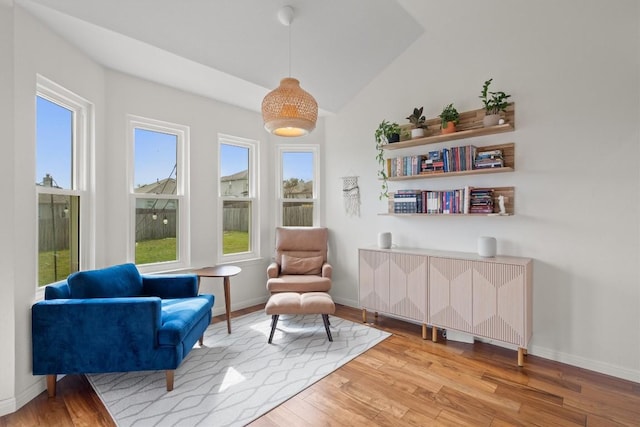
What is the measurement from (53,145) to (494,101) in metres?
3.89

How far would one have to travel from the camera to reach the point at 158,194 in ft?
11.1

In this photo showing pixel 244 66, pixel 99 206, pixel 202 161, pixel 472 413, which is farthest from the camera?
pixel 202 161

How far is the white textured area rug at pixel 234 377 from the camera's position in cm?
191

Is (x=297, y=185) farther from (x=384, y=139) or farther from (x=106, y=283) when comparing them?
(x=106, y=283)

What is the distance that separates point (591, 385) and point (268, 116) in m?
3.14

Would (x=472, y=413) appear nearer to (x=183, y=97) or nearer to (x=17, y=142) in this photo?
(x=17, y=142)

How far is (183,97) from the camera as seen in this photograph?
3484 mm

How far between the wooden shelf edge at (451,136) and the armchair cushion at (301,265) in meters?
1.68

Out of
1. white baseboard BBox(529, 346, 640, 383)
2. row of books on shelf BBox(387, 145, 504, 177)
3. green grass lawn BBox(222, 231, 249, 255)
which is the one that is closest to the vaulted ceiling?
row of books on shelf BBox(387, 145, 504, 177)

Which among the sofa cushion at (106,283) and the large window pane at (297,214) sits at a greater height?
the large window pane at (297,214)

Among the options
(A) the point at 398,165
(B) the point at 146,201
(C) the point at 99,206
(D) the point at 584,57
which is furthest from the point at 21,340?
(D) the point at 584,57

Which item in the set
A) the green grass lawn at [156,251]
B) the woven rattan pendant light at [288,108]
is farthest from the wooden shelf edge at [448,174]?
the green grass lawn at [156,251]

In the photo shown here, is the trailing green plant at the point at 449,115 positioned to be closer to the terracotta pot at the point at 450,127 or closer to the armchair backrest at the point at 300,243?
the terracotta pot at the point at 450,127

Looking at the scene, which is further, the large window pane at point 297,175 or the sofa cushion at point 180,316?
the large window pane at point 297,175
